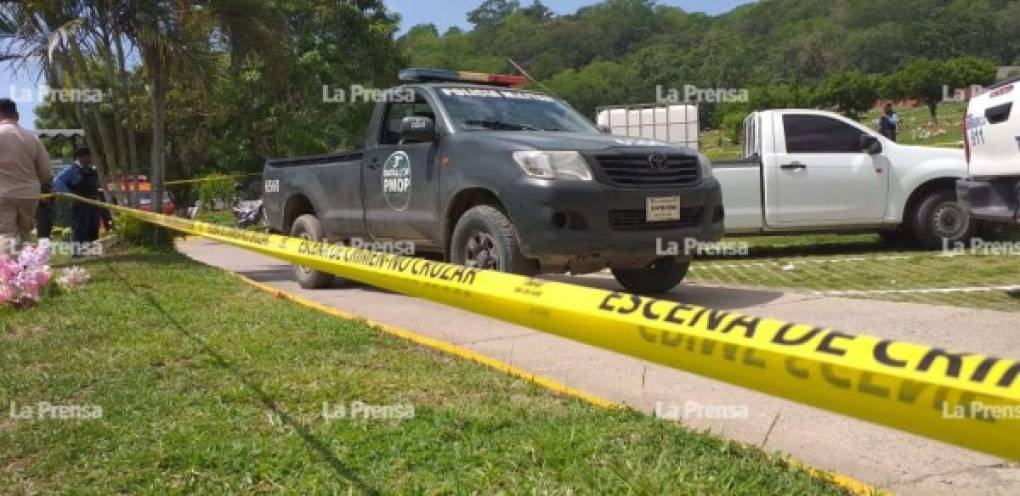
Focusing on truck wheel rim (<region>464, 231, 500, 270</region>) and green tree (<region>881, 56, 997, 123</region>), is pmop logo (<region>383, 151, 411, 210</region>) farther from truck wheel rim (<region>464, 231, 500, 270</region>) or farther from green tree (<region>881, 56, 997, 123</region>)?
green tree (<region>881, 56, 997, 123</region>)

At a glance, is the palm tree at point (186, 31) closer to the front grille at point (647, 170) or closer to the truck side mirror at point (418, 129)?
the truck side mirror at point (418, 129)

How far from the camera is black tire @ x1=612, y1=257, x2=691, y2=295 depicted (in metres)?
6.25

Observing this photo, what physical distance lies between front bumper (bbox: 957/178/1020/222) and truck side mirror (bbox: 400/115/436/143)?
158 inches

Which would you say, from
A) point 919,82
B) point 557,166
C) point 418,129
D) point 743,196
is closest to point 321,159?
point 418,129

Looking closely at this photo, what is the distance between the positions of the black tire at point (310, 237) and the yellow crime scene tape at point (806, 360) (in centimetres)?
574

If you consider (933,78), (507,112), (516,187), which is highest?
(933,78)

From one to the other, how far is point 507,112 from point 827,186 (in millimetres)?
4310

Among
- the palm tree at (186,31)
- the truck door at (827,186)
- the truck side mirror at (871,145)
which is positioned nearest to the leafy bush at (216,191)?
the palm tree at (186,31)

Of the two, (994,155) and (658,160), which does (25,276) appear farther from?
(994,155)

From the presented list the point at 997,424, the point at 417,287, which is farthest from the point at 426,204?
the point at 997,424

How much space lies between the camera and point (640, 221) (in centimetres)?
527

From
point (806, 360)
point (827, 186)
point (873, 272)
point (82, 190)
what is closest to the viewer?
point (806, 360)

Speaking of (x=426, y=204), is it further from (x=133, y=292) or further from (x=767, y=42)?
(x=767, y=42)

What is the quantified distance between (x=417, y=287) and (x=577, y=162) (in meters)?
2.66
